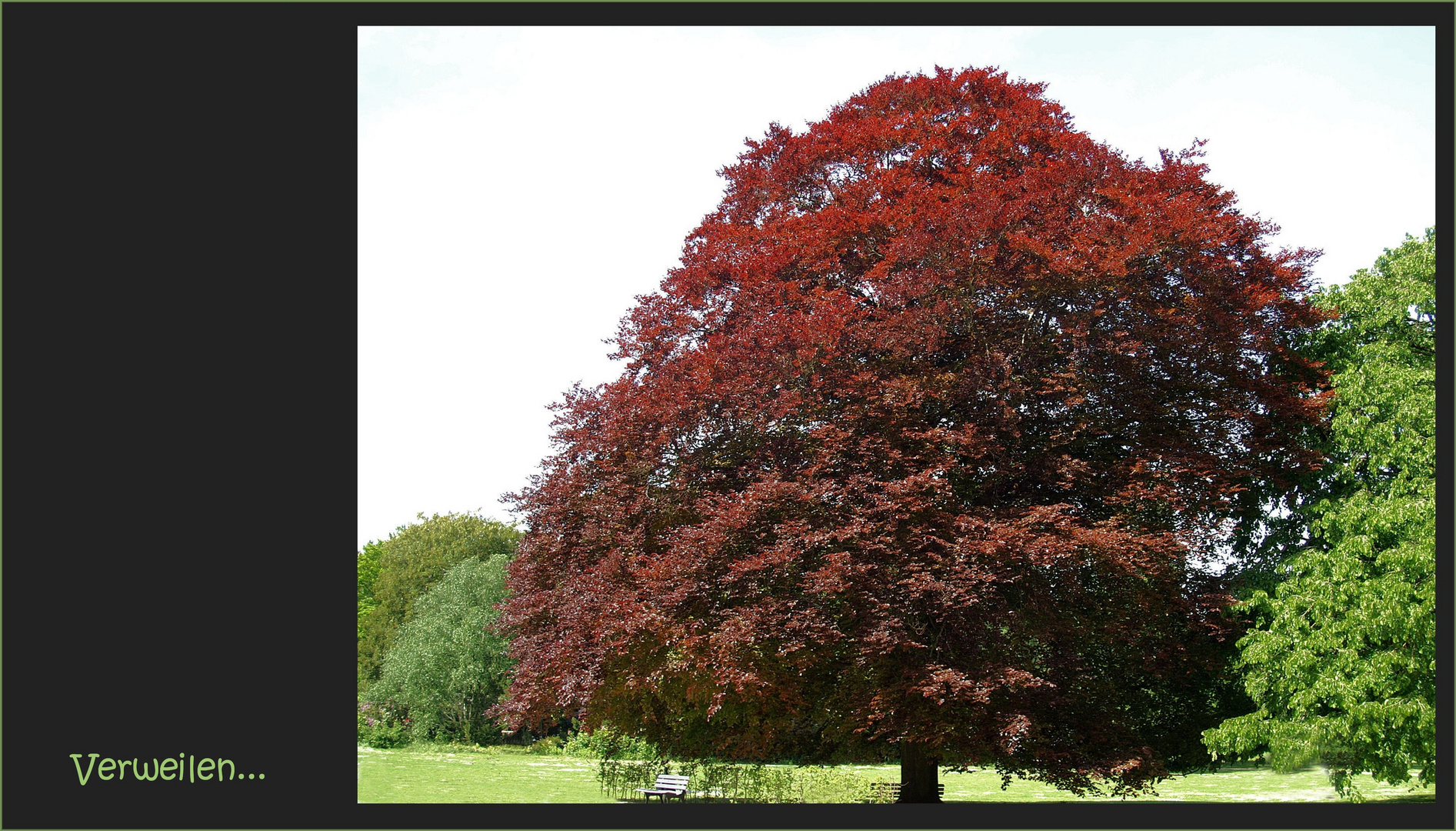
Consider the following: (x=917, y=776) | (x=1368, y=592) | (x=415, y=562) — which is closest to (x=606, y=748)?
(x=917, y=776)

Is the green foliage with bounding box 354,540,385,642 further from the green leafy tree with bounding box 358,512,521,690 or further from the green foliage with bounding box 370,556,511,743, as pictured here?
the green foliage with bounding box 370,556,511,743

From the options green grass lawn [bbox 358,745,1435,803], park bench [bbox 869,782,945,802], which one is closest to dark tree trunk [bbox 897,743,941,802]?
green grass lawn [bbox 358,745,1435,803]

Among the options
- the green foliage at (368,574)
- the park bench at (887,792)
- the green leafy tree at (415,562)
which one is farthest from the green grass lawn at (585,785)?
the green foliage at (368,574)

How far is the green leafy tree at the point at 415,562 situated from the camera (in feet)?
156

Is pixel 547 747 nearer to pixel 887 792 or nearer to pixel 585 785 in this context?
pixel 585 785

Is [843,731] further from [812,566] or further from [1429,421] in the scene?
[1429,421]

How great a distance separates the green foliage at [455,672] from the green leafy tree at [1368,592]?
26576 mm

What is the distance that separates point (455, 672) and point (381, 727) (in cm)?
492

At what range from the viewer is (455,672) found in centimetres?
3575

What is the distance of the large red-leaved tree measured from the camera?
13.9 m

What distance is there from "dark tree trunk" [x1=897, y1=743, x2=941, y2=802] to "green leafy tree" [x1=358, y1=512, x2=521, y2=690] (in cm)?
3268

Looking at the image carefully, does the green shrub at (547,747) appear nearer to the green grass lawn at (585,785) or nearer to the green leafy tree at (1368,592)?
the green grass lawn at (585,785)

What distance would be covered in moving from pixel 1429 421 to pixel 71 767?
54.0 feet
